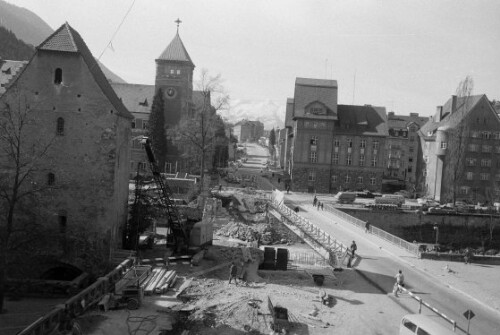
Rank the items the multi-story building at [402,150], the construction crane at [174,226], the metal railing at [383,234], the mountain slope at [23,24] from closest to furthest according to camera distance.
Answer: the construction crane at [174,226], the metal railing at [383,234], the multi-story building at [402,150], the mountain slope at [23,24]

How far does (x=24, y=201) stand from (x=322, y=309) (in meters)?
17.8

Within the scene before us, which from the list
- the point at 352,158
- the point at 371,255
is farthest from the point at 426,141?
the point at 371,255

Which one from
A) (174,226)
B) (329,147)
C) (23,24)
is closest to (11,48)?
(23,24)

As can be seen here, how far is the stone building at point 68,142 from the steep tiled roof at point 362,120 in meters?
49.3

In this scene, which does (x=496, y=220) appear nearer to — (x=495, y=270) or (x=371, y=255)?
(x=495, y=270)

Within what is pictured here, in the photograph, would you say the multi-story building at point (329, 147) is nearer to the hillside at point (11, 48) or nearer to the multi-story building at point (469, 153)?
the multi-story building at point (469, 153)

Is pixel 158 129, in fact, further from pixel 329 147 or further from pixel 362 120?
pixel 362 120

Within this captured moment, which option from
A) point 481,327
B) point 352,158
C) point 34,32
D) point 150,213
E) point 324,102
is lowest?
point 481,327

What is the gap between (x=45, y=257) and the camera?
90.6 feet

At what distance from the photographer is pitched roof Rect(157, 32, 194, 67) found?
7519cm

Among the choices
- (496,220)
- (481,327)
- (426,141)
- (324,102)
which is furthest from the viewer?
(426,141)

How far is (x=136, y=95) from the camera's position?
80.7 meters

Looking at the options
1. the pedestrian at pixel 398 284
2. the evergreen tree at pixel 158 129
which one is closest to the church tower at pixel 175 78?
the evergreen tree at pixel 158 129

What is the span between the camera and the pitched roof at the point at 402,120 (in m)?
92.8
